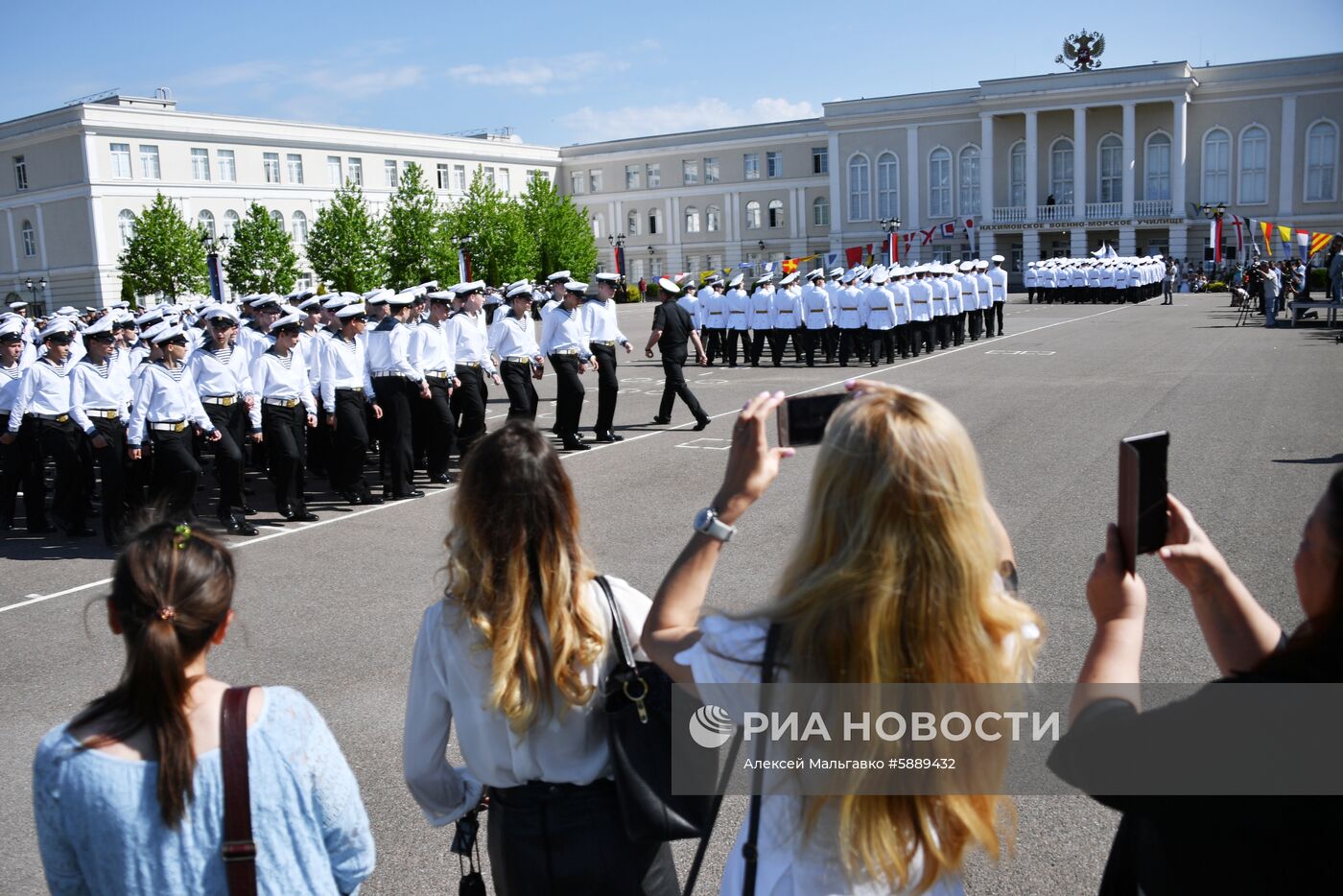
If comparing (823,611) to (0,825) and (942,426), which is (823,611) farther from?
(0,825)

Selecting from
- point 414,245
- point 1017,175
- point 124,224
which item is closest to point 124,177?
point 124,224

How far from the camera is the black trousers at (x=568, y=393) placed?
14383 mm

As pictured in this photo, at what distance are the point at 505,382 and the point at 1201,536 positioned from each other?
12599 mm

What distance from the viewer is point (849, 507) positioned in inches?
81.2

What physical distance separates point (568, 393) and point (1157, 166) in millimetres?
65455

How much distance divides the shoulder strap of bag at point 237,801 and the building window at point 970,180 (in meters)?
77.4

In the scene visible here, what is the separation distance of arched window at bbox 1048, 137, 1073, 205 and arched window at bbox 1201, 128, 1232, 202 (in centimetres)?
775

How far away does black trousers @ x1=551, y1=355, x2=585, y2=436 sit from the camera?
14.4m

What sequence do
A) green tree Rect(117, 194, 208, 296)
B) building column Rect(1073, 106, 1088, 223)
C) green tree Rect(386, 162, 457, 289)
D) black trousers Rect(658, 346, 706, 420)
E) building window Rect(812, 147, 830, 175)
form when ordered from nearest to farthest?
black trousers Rect(658, 346, 706, 420), green tree Rect(117, 194, 208, 296), building column Rect(1073, 106, 1088, 223), green tree Rect(386, 162, 457, 289), building window Rect(812, 147, 830, 175)

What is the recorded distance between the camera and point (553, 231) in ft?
254

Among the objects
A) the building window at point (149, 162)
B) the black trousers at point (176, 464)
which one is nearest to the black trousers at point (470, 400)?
the black trousers at point (176, 464)

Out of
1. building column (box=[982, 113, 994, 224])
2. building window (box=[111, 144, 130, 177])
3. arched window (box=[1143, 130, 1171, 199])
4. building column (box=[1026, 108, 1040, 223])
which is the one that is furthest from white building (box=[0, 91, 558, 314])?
arched window (box=[1143, 130, 1171, 199])


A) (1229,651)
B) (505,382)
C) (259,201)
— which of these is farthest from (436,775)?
(259,201)

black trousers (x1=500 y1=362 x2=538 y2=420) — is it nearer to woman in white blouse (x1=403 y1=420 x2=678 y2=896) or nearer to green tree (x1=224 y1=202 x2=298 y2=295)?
woman in white blouse (x1=403 y1=420 x2=678 y2=896)
